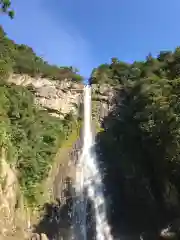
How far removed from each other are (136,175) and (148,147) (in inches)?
109

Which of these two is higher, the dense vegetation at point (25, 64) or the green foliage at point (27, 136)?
the dense vegetation at point (25, 64)

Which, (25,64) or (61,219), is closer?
(61,219)

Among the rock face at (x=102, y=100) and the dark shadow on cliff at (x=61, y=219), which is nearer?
the dark shadow on cliff at (x=61, y=219)

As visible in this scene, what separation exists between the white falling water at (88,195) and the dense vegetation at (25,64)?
8788 mm

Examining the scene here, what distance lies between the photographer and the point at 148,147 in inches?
850

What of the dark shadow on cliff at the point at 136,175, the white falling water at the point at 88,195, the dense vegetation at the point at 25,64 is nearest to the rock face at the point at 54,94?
the dense vegetation at the point at 25,64

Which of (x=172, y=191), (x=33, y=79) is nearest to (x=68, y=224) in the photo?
(x=172, y=191)

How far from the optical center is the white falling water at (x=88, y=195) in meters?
19.9

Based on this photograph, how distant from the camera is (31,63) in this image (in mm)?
31156

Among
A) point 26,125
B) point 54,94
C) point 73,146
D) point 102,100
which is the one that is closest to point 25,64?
point 54,94

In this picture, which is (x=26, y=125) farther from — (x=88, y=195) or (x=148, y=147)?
(x=148, y=147)

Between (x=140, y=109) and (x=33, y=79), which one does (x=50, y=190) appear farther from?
(x=33, y=79)

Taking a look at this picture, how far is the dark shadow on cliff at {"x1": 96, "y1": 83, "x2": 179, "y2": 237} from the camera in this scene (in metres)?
20.0

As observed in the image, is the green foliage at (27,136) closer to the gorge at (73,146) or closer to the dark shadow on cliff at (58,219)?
the gorge at (73,146)
